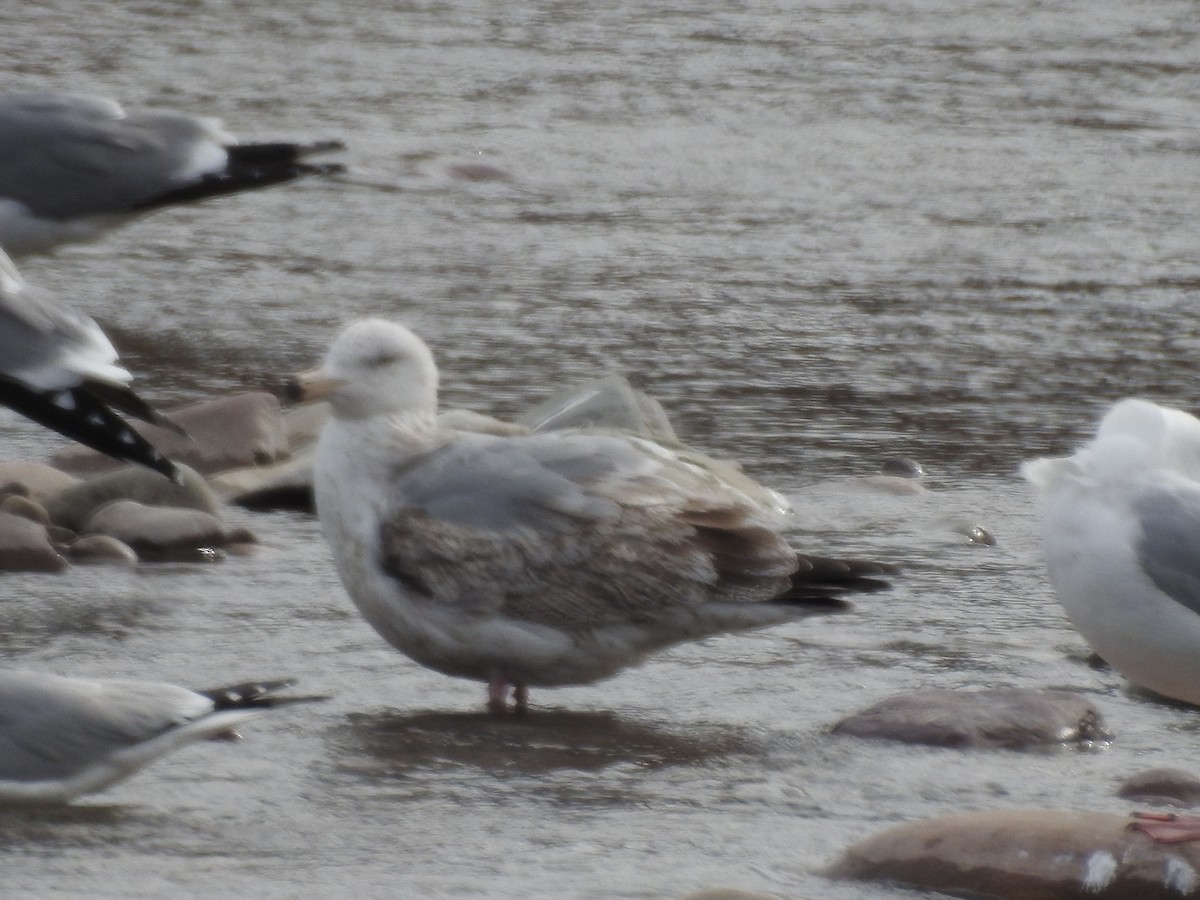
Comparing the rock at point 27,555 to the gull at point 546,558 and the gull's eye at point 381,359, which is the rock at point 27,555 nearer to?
the gull at point 546,558

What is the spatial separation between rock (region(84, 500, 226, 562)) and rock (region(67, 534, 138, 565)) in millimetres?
54

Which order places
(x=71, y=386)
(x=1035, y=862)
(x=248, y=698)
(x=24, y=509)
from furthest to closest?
(x=24, y=509) < (x=71, y=386) < (x=248, y=698) < (x=1035, y=862)

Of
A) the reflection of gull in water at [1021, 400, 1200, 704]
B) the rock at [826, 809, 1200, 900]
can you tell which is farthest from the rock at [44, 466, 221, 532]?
the rock at [826, 809, 1200, 900]

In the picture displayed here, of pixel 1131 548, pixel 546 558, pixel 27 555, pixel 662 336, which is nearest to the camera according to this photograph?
pixel 1131 548

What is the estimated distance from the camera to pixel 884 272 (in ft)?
30.4

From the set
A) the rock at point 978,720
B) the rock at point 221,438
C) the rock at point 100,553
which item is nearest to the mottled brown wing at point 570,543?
the rock at point 978,720

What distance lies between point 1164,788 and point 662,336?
4297mm

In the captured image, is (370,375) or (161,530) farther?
(161,530)

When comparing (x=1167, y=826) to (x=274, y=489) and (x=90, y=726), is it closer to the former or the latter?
(x=90, y=726)

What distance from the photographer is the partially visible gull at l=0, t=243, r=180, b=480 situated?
488 centimetres

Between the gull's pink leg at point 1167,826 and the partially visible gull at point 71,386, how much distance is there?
218cm

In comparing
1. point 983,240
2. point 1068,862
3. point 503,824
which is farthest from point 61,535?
point 983,240

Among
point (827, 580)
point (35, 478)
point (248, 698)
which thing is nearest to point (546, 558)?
point (827, 580)

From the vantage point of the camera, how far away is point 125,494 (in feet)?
19.5
